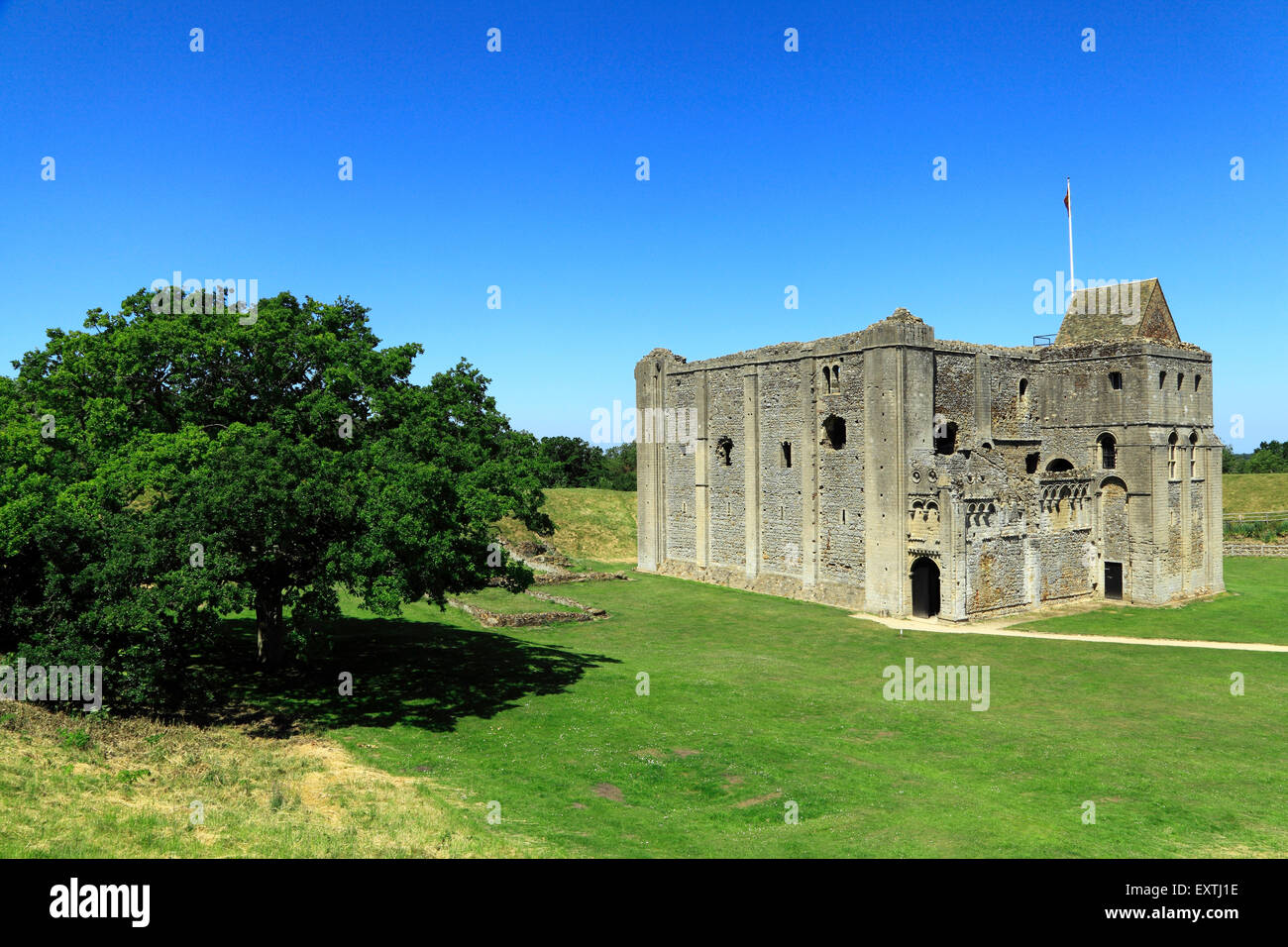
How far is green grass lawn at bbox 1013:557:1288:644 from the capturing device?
127ft

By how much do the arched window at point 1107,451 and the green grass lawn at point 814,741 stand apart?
15187 mm

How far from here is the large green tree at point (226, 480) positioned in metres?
21.1

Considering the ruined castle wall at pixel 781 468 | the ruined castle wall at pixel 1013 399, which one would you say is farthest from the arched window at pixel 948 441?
the ruined castle wall at pixel 781 468

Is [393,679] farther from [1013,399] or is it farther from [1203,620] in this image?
[1203,620]

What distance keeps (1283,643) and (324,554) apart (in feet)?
129

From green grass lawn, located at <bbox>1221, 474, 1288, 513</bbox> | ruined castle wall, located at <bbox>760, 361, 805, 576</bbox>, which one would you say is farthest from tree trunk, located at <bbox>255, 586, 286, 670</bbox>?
green grass lawn, located at <bbox>1221, 474, 1288, 513</bbox>

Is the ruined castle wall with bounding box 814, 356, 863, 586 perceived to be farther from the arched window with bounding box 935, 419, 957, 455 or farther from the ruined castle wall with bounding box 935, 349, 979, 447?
Result: the arched window with bounding box 935, 419, 957, 455

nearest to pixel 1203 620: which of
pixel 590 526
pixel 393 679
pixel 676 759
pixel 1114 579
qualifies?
pixel 1114 579

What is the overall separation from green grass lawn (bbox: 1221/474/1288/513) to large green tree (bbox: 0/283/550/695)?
8569cm

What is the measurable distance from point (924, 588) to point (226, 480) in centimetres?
3452

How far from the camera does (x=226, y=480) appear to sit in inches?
872

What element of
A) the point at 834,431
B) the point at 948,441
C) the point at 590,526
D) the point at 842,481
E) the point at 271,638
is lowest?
the point at 271,638

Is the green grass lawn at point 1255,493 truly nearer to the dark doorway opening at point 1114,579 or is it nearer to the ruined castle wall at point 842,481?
the dark doorway opening at point 1114,579
